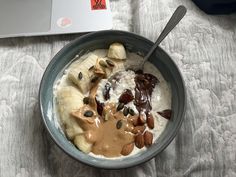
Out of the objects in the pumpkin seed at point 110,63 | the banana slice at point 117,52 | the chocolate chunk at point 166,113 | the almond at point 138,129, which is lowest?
the almond at point 138,129

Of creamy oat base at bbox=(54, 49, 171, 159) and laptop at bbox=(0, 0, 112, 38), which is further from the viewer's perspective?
laptop at bbox=(0, 0, 112, 38)

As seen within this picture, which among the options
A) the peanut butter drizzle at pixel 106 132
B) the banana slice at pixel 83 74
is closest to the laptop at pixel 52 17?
the banana slice at pixel 83 74

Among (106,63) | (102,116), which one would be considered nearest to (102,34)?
(106,63)

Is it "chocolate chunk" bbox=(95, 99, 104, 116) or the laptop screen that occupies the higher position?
the laptop screen

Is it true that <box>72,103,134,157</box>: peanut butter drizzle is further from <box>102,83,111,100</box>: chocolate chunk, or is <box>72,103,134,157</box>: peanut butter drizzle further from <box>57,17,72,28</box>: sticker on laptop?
A: <box>57,17,72,28</box>: sticker on laptop

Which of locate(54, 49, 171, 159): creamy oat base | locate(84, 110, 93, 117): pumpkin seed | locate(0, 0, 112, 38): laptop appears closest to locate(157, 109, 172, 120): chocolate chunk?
locate(54, 49, 171, 159): creamy oat base

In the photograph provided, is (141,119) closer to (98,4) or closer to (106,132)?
(106,132)

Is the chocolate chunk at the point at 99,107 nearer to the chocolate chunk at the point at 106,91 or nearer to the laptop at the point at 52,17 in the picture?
the chocolate chunk at the point at 106,91
